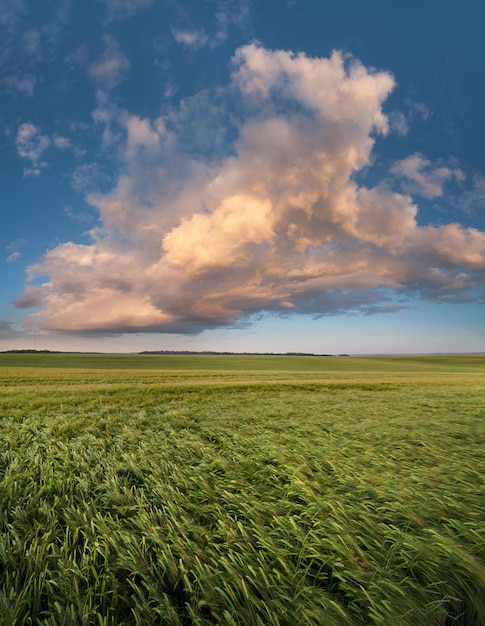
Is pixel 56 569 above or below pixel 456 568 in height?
below

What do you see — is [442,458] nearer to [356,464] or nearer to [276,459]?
[356,464]

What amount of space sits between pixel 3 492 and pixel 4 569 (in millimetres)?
2724

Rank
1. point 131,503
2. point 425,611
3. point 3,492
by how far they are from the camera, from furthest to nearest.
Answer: point 3,492
point 131,503
point 425,611

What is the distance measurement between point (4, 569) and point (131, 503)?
2.07 metres

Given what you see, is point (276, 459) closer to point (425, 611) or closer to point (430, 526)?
point (430, 526)

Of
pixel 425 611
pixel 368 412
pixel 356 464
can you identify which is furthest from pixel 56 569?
Result: pixel 368 412

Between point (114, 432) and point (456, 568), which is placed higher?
point (456, 568)

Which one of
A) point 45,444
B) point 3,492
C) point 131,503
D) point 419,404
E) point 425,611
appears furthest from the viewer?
point 419,404

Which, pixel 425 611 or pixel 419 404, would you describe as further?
pixel 419 404

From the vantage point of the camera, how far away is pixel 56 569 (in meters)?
4.39

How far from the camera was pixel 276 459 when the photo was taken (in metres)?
8.05

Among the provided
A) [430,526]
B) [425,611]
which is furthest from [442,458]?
[425,611]

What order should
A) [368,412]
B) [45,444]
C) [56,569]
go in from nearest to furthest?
1. [56,569]
2. [45,444]
3. [368,412]

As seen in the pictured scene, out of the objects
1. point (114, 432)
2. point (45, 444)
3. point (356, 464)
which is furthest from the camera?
point (114, 432)
